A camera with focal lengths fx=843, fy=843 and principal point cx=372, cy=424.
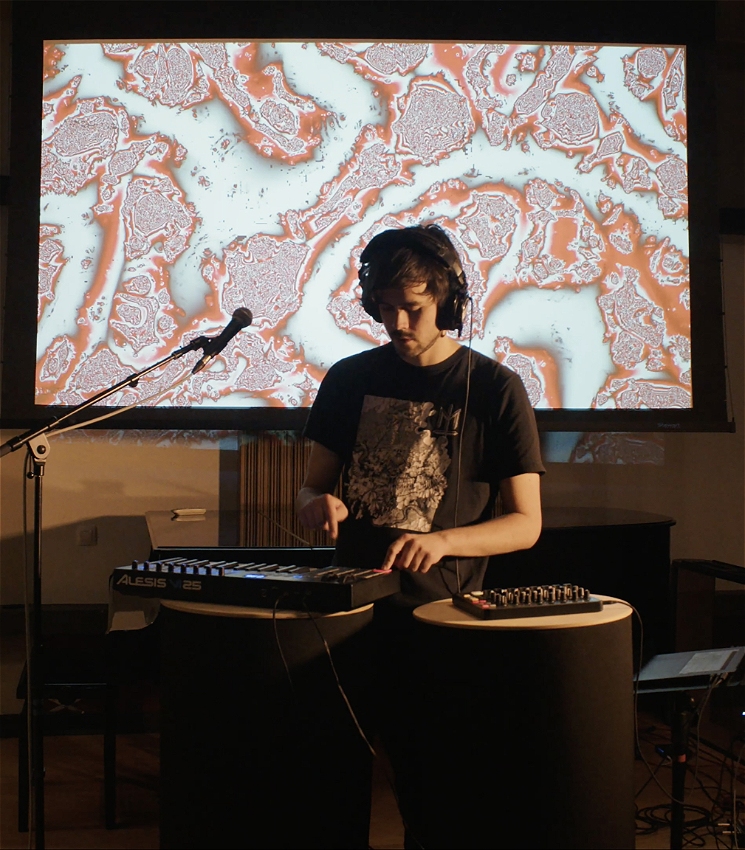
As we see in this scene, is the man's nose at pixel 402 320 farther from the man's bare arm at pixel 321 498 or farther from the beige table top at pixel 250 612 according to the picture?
the beige table top at pixel 250 612

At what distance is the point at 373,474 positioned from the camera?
1864mm

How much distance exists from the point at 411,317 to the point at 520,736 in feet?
2.90

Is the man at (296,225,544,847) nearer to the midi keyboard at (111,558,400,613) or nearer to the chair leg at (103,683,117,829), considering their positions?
the midi keyboard at (111,558,400,613)

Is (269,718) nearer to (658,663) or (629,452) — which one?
(658,663)

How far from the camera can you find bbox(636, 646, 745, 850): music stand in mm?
2029

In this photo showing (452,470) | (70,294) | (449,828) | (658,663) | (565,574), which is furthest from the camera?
(70,294)

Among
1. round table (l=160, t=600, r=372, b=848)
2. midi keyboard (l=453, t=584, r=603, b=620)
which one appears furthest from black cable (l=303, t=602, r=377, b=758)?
midi keyboard (l=453, t=584, r=603, b=620)

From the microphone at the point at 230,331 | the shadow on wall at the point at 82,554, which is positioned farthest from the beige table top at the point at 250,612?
the shadow on wall at the point at 82,554

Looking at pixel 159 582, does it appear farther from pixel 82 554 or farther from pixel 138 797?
pixel 82 554

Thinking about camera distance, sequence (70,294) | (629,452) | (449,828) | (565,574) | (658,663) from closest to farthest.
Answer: (449,828) → (658,663) → (565,574) → (70,294) → (629,452)

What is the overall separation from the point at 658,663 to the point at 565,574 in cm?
92

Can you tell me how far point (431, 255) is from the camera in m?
1.87

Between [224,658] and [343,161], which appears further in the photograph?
[343,161]

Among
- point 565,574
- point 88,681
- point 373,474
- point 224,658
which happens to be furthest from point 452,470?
point 88,681
